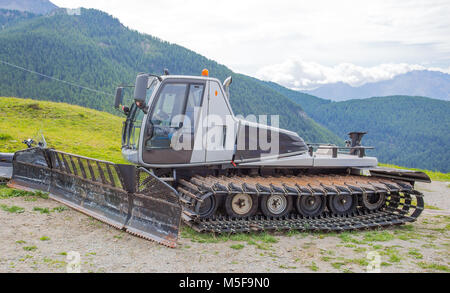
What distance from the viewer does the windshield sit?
8.69 metres

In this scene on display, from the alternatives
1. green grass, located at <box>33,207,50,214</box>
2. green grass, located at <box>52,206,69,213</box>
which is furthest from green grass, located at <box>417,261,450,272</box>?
green grass, located at <box>33,207,50,214</box>

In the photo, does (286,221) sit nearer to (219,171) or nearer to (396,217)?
(219,171)

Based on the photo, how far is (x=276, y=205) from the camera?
8.84 m

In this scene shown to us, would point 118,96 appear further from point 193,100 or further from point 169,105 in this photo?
point 193,100

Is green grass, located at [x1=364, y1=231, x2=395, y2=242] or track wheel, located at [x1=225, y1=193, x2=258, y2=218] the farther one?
track wheel, located at [x1=225, y1=193, x2=258, y2=218]

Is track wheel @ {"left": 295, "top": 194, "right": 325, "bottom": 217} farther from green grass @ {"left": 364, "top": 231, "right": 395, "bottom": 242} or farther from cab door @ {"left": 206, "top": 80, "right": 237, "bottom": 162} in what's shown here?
cab door @ {"left": 206, "top": 80, "right": 237, "bottom": 162}

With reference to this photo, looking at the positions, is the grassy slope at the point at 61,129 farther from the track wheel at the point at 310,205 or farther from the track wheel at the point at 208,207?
the track wheel at the point at 310,205

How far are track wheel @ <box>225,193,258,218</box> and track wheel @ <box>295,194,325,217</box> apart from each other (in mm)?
1186

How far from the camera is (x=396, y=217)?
965 cm

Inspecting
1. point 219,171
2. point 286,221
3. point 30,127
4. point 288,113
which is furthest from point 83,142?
point 288,113

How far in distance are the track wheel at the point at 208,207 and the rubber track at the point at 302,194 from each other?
128mm

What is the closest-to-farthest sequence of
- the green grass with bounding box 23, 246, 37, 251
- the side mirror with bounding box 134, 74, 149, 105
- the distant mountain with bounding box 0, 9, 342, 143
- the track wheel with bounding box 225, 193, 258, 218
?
1. the green grass with bounding box 23, 246, 37, 251
2. the side mirror with bounding box 134, 74, 149, 105
3. the track wheel with bounding box 225, 193, 258, 218
4. the distant mountain with bounding box 0, 9, 342, 143

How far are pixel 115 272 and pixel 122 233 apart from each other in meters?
1.97

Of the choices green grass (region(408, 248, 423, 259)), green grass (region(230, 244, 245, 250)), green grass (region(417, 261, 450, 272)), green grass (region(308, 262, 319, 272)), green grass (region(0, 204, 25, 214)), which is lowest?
green grass (region(0, 204, 25, 214))
